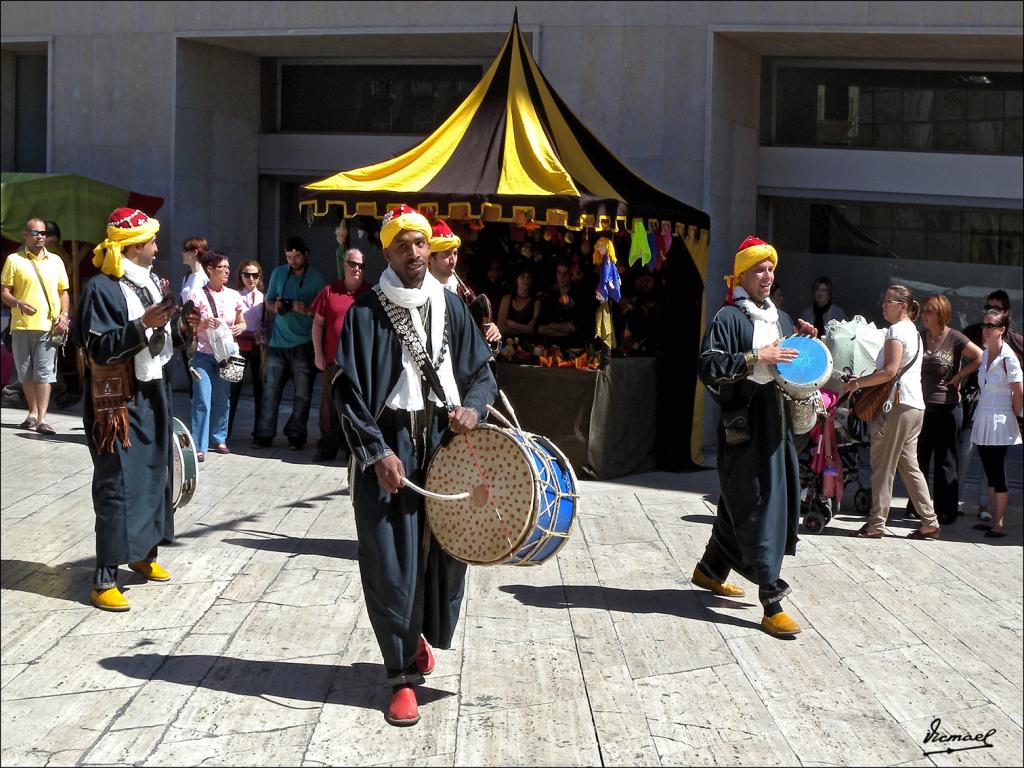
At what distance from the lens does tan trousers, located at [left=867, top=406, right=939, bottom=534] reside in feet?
28.9

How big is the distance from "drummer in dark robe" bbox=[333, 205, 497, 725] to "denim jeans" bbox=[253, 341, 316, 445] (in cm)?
631

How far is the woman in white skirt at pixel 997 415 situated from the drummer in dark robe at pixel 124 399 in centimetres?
564

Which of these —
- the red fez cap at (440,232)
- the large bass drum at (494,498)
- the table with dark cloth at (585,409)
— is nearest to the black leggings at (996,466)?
the table with dark cloth at (585,409)

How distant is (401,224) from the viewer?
5035 millimetres

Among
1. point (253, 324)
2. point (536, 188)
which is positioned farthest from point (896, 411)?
point (253, 324)

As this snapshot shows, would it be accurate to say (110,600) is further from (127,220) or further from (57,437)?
(57,437)

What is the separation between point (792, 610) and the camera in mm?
6762

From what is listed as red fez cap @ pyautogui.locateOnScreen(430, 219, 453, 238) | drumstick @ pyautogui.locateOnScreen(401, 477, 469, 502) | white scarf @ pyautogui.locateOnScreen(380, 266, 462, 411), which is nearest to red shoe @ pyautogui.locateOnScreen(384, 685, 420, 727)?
drumstick @ pyautogui.locateOnScreen(401, 477, 469, 502)

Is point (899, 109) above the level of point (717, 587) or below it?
above

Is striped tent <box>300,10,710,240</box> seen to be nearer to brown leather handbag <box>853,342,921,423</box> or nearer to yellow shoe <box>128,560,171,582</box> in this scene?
brown leather handbag <box>853,342,921,423</box>

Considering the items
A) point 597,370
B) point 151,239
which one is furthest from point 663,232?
point 151,239

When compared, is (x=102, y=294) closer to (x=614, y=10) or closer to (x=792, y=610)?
(x=792, y=610)

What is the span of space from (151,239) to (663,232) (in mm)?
5032

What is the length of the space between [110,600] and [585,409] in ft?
16.3
